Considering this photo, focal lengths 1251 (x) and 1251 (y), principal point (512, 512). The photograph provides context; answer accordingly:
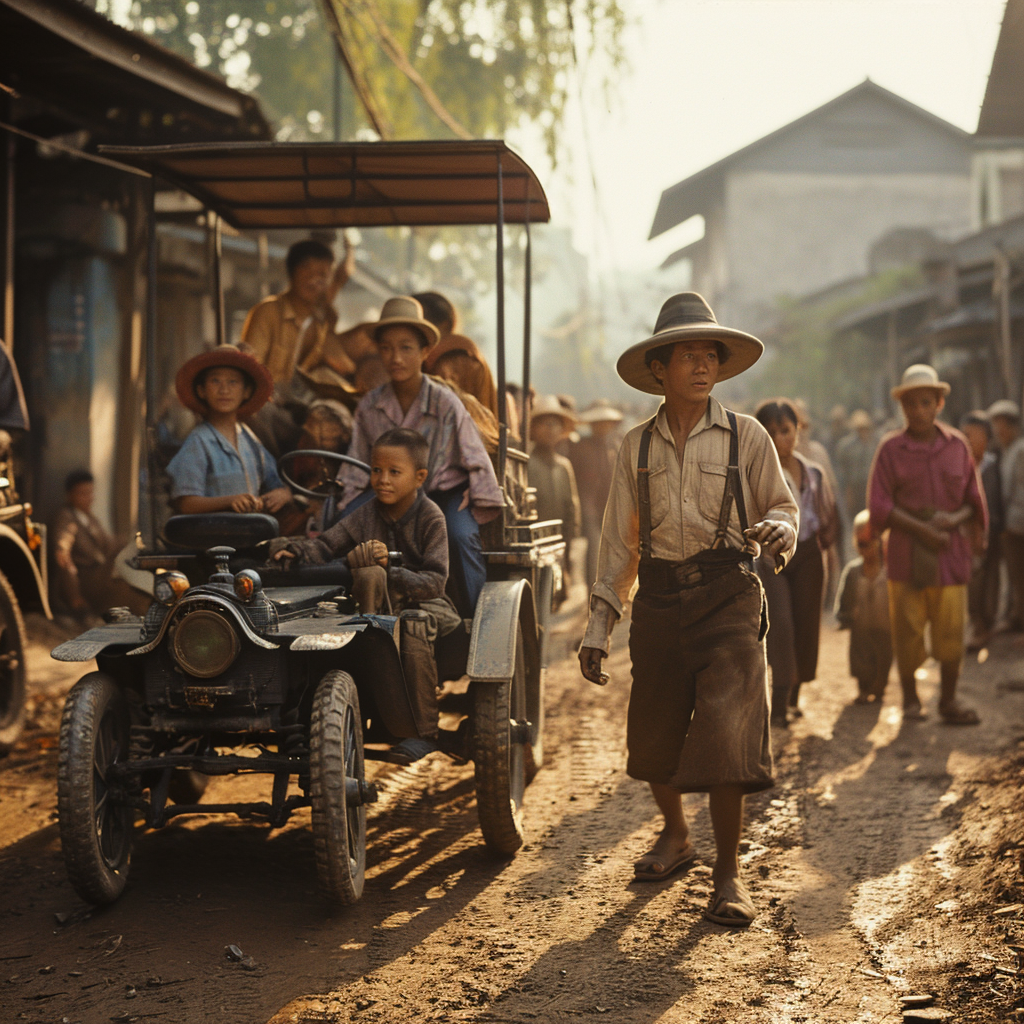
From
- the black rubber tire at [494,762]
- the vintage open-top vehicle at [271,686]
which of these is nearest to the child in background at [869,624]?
the vintage open-top vehicle at [271,686]

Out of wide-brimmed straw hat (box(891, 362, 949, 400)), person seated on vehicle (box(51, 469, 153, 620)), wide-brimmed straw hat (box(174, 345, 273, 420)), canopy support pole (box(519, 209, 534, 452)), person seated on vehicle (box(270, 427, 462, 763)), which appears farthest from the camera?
person seated on vehicle (box(51, 469, 153, 620))

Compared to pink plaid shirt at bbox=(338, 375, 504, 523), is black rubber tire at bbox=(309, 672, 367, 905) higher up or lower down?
lower down

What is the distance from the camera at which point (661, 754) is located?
4.75 meters

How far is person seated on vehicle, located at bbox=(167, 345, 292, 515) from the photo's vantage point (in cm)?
579

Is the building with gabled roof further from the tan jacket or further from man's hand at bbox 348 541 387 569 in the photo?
man's hand at bbox 348 541 387 569

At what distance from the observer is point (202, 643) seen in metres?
4.42

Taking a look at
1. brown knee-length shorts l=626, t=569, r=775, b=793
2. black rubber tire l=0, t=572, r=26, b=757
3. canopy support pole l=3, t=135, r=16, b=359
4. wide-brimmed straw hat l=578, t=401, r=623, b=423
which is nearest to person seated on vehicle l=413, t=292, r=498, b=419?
black rubber tire l=0, t=572, r=26, b=757

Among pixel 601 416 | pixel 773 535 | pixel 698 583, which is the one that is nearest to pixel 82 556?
pixel 601 416

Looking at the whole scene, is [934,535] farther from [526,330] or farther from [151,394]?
[151,394]

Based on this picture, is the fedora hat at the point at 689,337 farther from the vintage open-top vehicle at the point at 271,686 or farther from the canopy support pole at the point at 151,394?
the canopy support pole at the point at 151,394

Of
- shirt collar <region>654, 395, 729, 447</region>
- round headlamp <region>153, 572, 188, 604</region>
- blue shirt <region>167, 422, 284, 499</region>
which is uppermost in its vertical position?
shirt collar <region>654, 395, 729, 447</region>

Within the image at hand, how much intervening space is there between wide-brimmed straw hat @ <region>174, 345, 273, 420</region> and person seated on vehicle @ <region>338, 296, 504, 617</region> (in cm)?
53

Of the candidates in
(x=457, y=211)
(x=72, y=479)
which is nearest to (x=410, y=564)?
(x=457, y=211)

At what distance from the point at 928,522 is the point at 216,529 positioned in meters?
4.85
